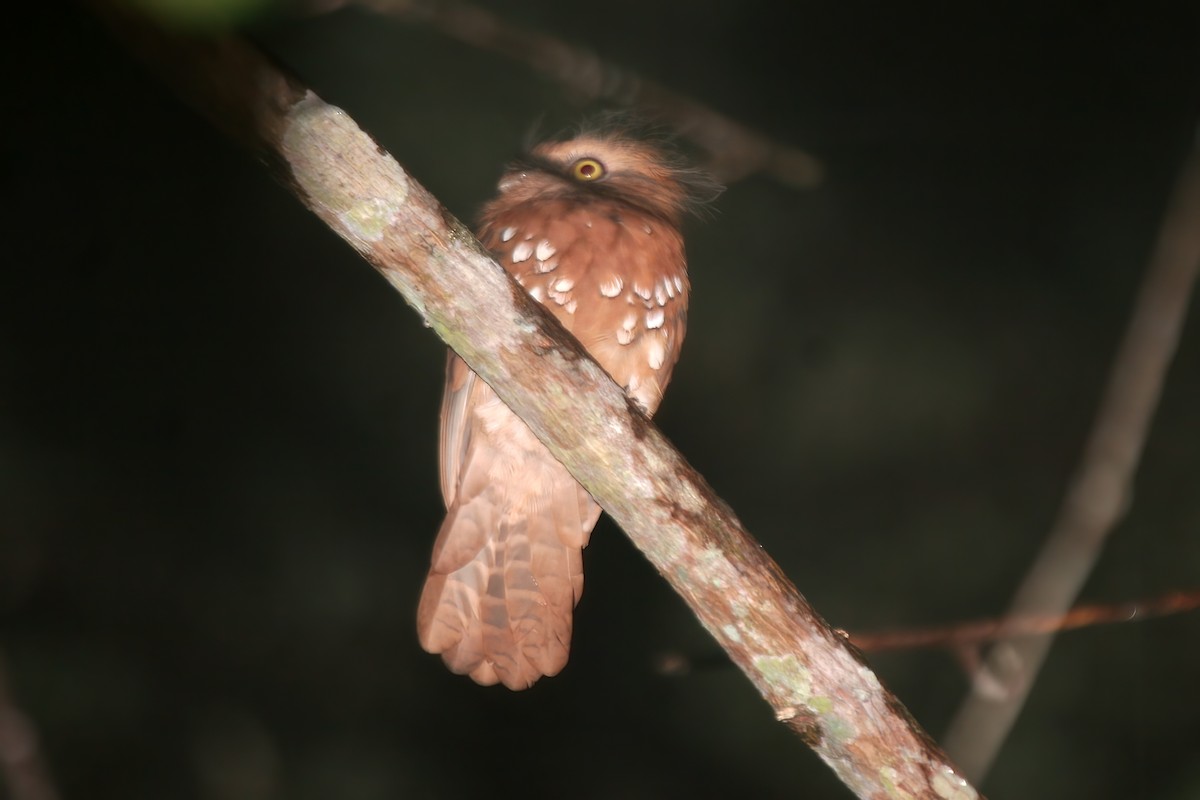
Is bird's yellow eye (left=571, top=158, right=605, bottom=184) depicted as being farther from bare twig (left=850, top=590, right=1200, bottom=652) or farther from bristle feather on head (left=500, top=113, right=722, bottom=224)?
bare twig (left=850, top=590, right=1200, bottom=652)

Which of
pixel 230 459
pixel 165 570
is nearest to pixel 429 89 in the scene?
pixel 230 459

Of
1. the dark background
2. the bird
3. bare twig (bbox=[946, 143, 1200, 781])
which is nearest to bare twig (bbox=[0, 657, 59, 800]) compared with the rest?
the bird

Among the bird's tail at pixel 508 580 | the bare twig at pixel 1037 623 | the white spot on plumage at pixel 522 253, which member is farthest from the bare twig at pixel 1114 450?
the white spot on plumage at pixel 522 253

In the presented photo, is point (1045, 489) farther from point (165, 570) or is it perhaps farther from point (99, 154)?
point (99, 154)

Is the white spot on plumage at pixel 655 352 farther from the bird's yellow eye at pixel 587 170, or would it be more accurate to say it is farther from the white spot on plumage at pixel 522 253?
the bird's yellow eye at pixel 587 170

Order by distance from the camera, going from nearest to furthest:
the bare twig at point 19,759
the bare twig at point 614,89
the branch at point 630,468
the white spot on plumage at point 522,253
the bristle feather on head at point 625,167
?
the branch at point 630,468
the bare twig at point 19,759
the white spot on plumage at point 522,253
the bristle feather on head at point 625,167
the bare twig at point 614,89

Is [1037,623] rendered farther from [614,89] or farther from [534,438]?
[614,89]

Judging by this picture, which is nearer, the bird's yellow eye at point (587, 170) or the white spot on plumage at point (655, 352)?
the white spot on plumage at point (655, 352)
